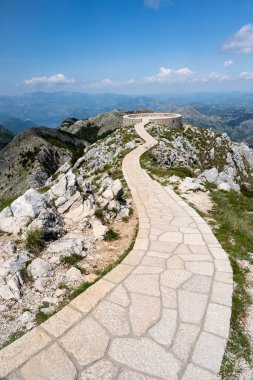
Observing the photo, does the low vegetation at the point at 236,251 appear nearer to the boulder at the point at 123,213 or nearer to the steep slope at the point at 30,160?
the boulder at the point at 123,213

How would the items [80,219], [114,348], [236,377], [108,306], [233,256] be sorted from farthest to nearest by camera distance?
[80,219] < [233,256] < [108,306] < [114,348] < [236,377]

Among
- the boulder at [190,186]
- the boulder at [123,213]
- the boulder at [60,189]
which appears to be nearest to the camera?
the boulder at [123,213]

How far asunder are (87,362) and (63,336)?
0.82 meters

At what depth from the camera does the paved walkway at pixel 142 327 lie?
205 inches

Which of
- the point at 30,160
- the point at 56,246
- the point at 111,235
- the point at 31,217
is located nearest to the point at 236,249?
the point at 111,235

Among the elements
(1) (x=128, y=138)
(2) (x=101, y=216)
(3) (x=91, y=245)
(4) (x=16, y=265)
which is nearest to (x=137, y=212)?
(2) (x=101, y=216)

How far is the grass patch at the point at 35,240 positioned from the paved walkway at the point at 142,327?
2.63 metres

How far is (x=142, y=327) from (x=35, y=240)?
4.72 m

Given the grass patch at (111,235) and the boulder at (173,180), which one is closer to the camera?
the grass patch at (111,235)

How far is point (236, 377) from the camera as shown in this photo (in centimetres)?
513

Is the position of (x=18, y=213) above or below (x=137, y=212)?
above

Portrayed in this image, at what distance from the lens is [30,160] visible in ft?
389

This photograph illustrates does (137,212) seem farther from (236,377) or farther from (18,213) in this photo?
(236,377)

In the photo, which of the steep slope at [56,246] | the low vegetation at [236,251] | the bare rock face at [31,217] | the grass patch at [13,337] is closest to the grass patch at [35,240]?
the steep slope at [56,246]
